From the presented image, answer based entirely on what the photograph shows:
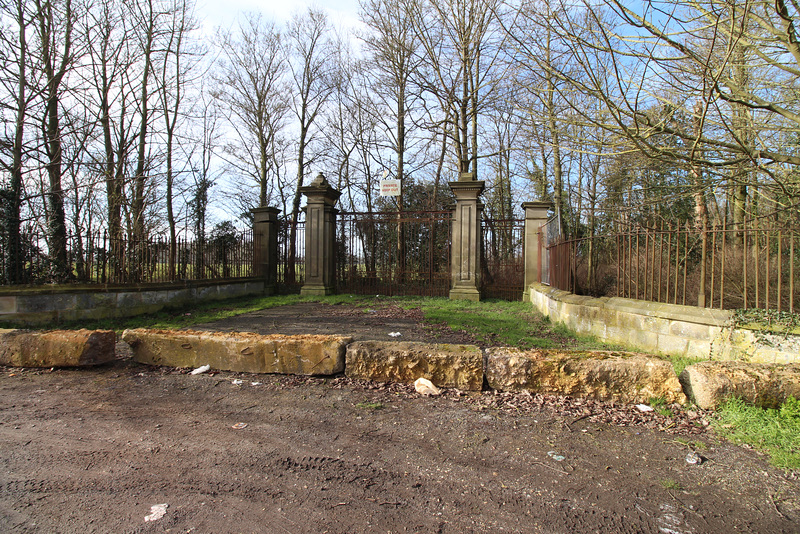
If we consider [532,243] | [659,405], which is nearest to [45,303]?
[659,405]

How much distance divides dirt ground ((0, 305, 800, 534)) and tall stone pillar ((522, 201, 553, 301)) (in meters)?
7.83

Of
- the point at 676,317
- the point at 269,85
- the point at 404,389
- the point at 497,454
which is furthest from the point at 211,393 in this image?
the point at 269,85

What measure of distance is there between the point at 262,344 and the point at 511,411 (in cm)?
246

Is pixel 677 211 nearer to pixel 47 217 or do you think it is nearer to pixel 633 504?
Result: pixel 633 504

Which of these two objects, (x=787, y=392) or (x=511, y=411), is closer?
(x=787, y=392)

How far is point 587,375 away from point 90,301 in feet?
28.4

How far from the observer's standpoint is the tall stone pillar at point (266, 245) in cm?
1267

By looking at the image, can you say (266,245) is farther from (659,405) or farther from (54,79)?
(659,405)

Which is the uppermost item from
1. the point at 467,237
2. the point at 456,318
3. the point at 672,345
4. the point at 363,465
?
the point at 467,237

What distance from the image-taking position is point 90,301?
784cm

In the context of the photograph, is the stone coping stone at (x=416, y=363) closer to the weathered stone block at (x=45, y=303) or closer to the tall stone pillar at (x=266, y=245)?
the weathered stone block at (x=45, y=303)

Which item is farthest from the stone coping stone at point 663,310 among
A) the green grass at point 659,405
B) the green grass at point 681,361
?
the green grass at point 659,405

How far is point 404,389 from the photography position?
12.2 feet

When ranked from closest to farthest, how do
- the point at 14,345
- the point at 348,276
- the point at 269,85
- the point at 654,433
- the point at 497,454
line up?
the point at 497,454
the point at 654,433
the point at 14,345
the point at 348,276
the point at 269,85
